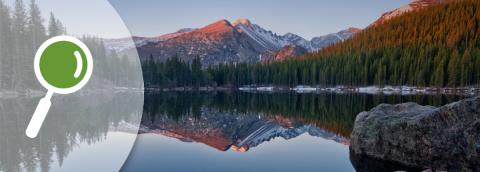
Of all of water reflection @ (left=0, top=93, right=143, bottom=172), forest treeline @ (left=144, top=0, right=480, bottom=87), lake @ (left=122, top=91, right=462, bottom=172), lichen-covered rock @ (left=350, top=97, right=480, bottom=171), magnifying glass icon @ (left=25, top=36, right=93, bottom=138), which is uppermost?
forest treeline @ (left=144, top=0, right=480, bottom=87)

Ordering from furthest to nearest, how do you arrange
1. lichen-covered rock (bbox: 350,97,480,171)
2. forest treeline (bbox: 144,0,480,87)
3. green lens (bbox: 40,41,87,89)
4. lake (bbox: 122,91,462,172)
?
forest treeline (bbox: 144,0,480,87), lake (bbox: 122,91,462,172), lichen-covered rock (bbox: 350,97,480,171), green lens (bbox: 40,41,87,89)

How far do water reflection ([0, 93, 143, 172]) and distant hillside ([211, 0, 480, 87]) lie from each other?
71449 millimetres

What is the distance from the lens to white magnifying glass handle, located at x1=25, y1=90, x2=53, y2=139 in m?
1.95

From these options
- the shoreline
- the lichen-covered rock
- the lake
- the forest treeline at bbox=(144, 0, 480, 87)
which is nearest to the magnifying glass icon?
the lake

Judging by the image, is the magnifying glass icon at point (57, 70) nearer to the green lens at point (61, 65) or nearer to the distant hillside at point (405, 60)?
the green lens at point (61, 65)

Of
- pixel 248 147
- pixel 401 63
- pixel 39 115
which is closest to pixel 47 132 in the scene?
pixel 39 115

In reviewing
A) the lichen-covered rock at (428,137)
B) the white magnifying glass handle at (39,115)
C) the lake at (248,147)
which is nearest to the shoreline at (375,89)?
the lake at (248,147)

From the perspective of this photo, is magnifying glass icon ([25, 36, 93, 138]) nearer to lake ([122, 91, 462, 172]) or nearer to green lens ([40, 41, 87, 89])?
green lens ([40, 41, 87, 89])

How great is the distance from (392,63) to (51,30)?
263 feet

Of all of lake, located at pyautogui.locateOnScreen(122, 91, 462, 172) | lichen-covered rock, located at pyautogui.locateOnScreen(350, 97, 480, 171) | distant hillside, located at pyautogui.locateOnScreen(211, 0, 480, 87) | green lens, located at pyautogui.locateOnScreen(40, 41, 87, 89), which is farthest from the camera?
distant hillside, located at pyautogui.locateOnScreen(211, 0, 480, 87)

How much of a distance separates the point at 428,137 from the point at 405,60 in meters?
71.6

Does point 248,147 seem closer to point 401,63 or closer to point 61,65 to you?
point 61,65

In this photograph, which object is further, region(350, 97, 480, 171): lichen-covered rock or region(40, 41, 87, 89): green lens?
region(350, 97, 480, 171): lichen-covered rock

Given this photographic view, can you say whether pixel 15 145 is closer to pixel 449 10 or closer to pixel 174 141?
pixel 174 141
